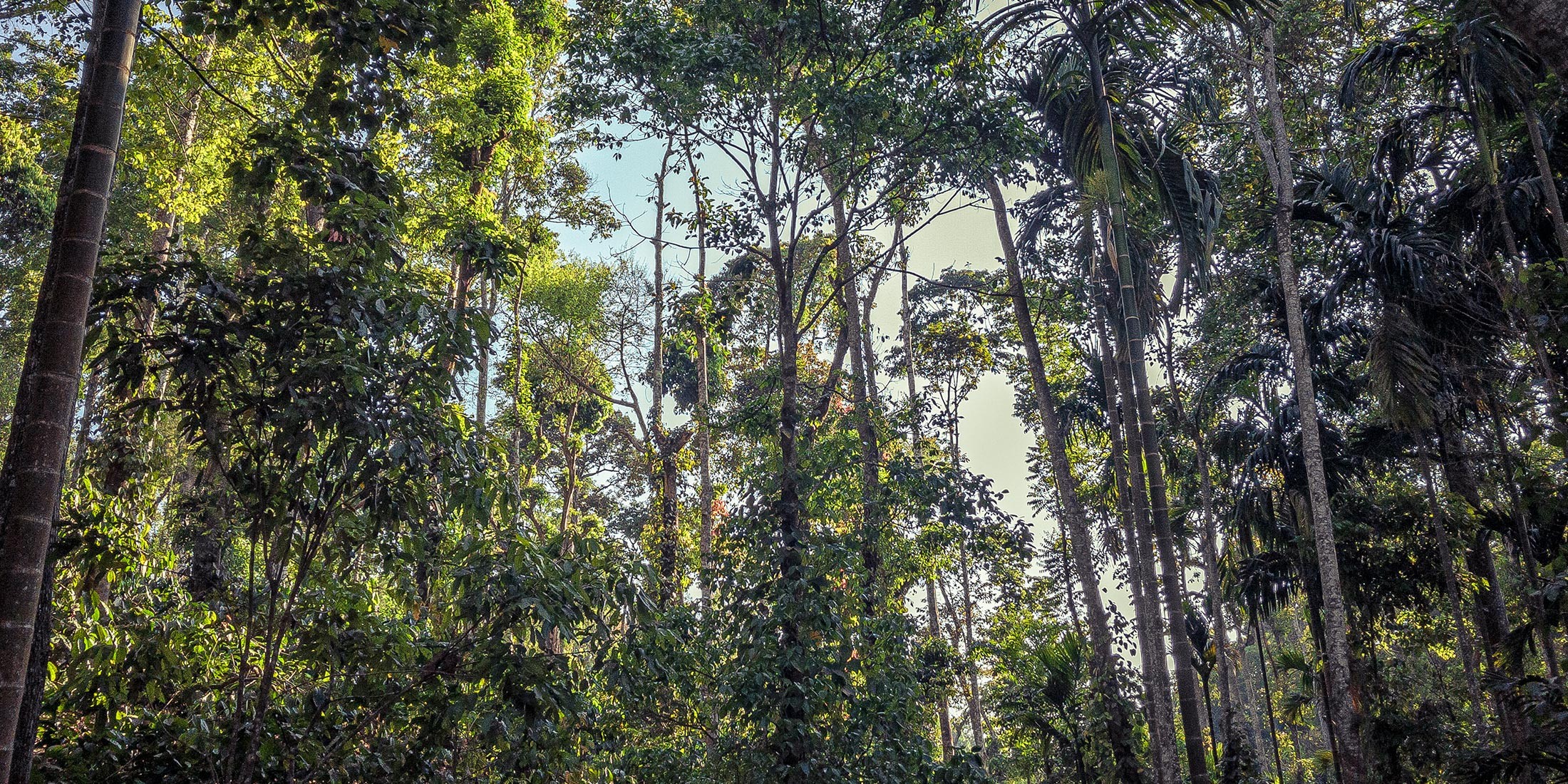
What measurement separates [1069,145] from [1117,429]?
436cm

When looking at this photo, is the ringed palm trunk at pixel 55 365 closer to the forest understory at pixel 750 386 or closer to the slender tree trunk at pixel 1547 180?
the forest understory at pixel 750 386

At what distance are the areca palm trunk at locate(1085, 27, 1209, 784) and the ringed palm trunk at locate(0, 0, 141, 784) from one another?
7731 mm

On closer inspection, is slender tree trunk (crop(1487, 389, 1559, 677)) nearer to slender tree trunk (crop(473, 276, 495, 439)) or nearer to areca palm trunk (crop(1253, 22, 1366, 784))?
areca palm trunk (crop(1253, 22, 1366, 784))

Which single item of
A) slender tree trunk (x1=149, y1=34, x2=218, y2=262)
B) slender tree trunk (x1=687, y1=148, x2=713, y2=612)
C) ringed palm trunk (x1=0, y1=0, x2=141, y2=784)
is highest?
slender tree trunk (x1=149, y1=34, x2=218, y2=262)

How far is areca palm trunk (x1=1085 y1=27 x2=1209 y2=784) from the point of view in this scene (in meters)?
8.10

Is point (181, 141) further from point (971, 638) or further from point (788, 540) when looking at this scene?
point (971, 638)

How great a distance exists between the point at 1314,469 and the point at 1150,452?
2.65 meters

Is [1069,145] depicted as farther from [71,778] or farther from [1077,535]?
[71,778]

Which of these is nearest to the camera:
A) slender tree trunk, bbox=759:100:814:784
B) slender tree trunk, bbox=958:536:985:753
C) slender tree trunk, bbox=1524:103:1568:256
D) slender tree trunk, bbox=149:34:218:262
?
slender tree trunk, bbox=759:100:814:784

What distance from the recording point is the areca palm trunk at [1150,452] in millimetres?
8102

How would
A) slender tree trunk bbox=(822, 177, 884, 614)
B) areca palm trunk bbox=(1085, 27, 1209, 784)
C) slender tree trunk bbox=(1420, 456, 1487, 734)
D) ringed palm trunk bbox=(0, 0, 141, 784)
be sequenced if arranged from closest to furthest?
ringed palm trunk bbox=(0, 0, 141, 784) < areca palm trunk bbox=(1085, 27, 1209, 784) < slender tree trunk bbox=(822, 177, 884, 614) < slender tree trunk bbox=(1420, 456, 1487, 734)

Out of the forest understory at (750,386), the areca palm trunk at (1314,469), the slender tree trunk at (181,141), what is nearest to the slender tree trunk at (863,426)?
the forest understory at (750,386)

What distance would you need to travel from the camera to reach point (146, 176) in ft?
36.5

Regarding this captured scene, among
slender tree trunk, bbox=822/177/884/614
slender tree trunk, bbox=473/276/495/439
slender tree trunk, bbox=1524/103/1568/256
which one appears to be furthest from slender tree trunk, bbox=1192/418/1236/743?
slender tree trunk, bbox=473/276/495/439
